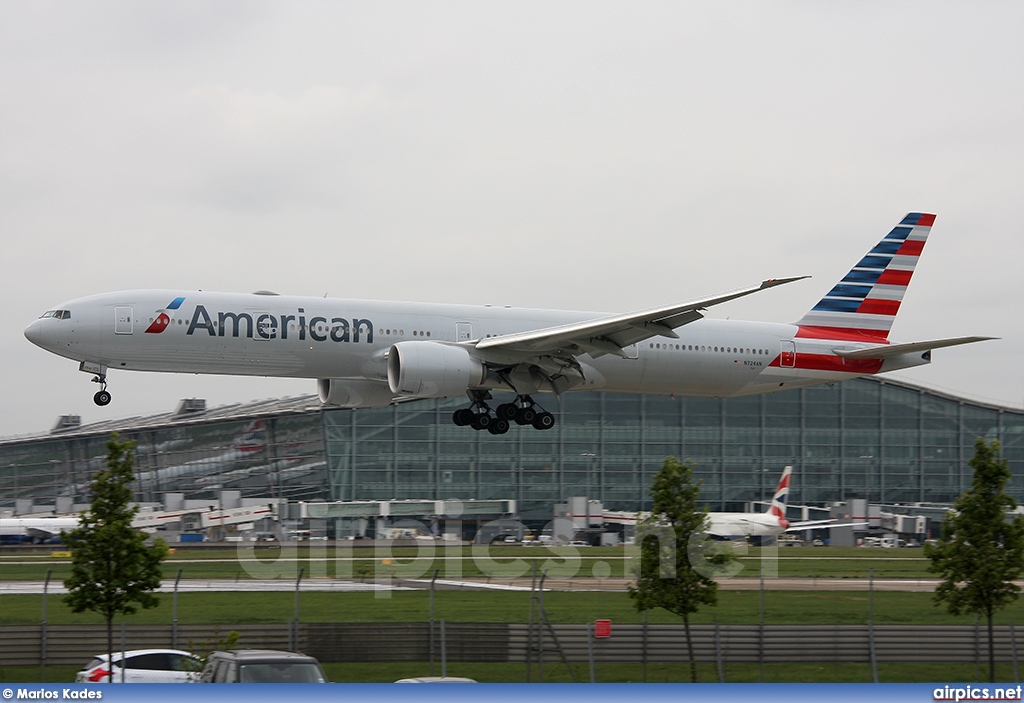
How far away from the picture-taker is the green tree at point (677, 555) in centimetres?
2708

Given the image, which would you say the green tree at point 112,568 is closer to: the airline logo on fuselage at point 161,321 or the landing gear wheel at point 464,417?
the airline logo on fuselage at point 161,321

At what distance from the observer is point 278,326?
32.9 metres

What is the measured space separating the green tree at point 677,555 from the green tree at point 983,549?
5.50 metres

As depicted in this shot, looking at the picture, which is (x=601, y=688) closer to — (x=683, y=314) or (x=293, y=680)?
(x=293, y=680)

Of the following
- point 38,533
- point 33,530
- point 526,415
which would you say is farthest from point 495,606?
point 33,530

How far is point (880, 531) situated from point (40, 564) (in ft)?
160

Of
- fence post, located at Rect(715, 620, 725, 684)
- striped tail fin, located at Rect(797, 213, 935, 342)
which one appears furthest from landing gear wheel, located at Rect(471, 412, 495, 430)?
fence post, located at Rect(715, 620, 725, 684)

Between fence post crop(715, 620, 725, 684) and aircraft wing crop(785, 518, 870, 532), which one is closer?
fence post crop(715, 620, 725, 684)

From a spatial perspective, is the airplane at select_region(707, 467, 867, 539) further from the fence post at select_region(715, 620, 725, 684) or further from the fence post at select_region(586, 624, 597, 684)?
the fence post at select_region(586, 624, 597, 684)

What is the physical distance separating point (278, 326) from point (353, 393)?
224 inches

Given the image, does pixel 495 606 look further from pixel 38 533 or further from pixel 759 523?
pixel 38 533

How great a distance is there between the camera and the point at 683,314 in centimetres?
3328

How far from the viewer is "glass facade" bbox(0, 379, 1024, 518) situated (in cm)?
7281

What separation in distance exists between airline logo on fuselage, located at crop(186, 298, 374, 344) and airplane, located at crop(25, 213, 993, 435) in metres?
0.03
